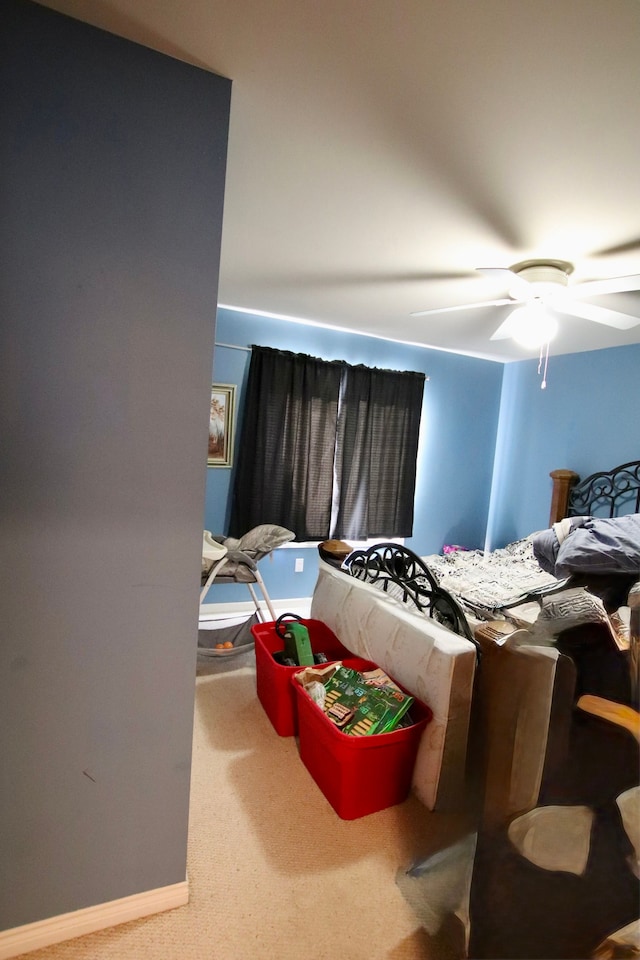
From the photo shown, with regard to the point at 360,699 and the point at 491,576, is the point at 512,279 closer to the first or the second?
the point at 491,576

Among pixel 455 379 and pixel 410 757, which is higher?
pixel 455 379

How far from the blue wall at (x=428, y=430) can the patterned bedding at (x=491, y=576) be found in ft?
2.68

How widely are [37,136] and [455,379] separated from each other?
3.84 meters

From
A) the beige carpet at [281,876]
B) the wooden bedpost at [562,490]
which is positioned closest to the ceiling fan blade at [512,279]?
the wooden bedpost at [562,490]

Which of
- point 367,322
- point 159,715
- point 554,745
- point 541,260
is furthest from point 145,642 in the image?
point 367,322

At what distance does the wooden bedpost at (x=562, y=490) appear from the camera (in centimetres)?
371

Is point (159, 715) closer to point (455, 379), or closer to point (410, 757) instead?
point (410, 757)

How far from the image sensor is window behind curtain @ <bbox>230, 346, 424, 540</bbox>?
349 centimetres

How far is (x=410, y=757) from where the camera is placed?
1776 millimetres

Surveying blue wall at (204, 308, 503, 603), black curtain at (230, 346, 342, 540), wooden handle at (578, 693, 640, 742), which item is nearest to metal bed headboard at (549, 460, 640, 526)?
blue wall at (204, 308, 503, 603)

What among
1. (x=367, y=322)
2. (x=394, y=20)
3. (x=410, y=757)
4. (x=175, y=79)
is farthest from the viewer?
(x=367, y=322)

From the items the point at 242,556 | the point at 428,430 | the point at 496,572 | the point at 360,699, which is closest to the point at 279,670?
the point at 360,699

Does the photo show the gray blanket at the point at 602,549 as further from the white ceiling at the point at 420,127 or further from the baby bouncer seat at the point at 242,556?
the baby bouncer seat at the point at 242,556

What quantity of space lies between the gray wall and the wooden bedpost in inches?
133
